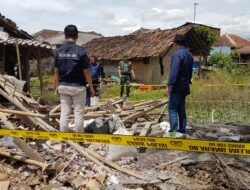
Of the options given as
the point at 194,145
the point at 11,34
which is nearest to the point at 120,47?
the point at 11,34

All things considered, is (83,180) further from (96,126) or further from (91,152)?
(96,126)

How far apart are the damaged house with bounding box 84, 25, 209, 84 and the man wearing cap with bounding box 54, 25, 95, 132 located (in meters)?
21.9

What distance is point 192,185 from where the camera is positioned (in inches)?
207

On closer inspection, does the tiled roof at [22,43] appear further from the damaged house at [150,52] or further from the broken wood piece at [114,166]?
the damaged house at [150,52]

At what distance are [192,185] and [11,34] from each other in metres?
15.2

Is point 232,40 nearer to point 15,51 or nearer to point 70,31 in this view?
point 15,51

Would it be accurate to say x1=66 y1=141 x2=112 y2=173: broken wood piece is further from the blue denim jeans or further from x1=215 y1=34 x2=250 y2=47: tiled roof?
x1=215 y1=34 x2=250 y2=47: tiled roof

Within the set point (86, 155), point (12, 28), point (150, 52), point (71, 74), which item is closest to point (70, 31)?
point (71, 74)

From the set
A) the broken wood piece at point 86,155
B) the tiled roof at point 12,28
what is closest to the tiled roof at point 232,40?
the tiled roof at point 12,28

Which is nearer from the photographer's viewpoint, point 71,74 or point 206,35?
point 71,74

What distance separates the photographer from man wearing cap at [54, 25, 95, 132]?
620cm

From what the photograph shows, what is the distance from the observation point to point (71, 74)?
629cm

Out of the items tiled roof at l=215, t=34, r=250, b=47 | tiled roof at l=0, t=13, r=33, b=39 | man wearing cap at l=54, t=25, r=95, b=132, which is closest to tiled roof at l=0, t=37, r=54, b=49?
tiled roof at l=0, t=13, r=33, b=39

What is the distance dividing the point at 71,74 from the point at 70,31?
67 cm
